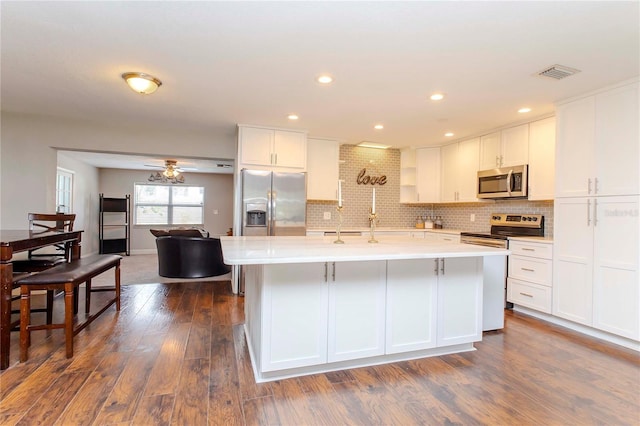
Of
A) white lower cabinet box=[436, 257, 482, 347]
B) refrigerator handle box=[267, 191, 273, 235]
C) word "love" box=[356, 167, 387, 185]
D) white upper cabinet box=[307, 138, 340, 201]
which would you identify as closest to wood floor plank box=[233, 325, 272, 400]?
white lower cabinet box=[436, 257, 482, 347]

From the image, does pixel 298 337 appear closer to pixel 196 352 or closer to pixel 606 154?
pixel 196 352

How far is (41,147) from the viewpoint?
418cm

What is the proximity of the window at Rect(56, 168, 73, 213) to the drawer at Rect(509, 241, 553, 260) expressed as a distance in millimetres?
7650

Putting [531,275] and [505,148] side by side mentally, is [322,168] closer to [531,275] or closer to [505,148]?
[505,148]

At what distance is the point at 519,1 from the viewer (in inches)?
68.3

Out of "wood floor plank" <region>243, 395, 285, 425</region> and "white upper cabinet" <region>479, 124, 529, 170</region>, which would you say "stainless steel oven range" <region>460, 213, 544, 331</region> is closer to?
"white upper cabinet" <region>479, 124, 529, 170</region>

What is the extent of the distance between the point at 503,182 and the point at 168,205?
785 centimetres

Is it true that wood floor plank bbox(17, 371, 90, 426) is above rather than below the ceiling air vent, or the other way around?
below

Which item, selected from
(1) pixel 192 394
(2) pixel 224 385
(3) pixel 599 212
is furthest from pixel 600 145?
(1) pixel 192 394

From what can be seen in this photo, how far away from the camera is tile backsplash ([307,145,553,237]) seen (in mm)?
5250

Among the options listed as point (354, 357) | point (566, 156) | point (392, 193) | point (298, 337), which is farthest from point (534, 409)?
point (392, 193)

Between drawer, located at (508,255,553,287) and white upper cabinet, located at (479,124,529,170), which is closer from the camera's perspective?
drawer, located at (508,255,553,287)

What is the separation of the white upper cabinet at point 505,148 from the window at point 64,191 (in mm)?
7427

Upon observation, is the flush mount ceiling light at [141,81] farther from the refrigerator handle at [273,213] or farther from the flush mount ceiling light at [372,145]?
the flush mount ceiling light at [372,145]
